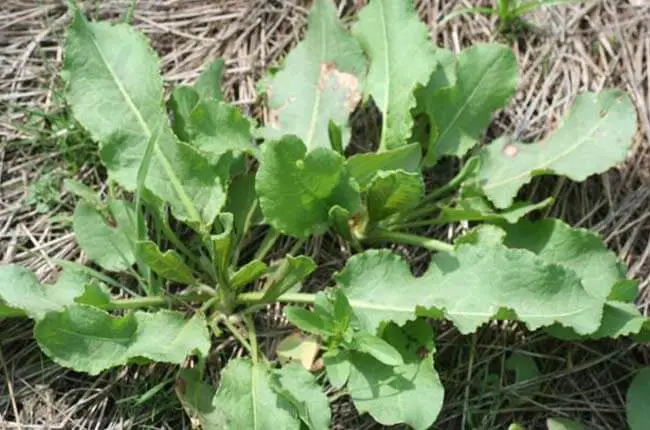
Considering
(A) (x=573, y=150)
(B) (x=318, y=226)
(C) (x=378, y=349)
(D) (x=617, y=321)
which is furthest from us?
(A) (x=573, y=150)

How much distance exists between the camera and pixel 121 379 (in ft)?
7.30

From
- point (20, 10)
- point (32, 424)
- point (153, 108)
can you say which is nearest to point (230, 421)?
point (32, 424)

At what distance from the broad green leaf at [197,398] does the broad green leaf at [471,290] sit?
1.28 feet

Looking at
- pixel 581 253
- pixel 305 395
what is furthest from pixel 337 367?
pixel 581 253

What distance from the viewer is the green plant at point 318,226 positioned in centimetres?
209

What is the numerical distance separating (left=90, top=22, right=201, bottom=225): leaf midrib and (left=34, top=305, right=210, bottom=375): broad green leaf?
282 mm

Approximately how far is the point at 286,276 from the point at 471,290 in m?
0.42

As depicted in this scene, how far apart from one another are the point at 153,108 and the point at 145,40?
0.57ft

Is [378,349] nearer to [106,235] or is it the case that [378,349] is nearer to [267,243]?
[267,243]

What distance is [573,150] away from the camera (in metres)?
2.38

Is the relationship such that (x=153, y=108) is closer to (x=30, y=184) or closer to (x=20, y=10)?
Answer: (x=30, y=184)

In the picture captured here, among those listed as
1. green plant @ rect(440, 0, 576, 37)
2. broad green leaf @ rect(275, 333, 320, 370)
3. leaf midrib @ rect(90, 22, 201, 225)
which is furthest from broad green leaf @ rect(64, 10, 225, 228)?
green plant @ rect(440, 0, 576, 37)

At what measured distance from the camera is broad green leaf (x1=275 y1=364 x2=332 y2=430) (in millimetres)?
2047

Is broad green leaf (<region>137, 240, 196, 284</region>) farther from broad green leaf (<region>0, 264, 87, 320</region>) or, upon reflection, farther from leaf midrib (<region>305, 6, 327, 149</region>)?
leaf midrib (<region>305, 6, 327, 149</region>)
